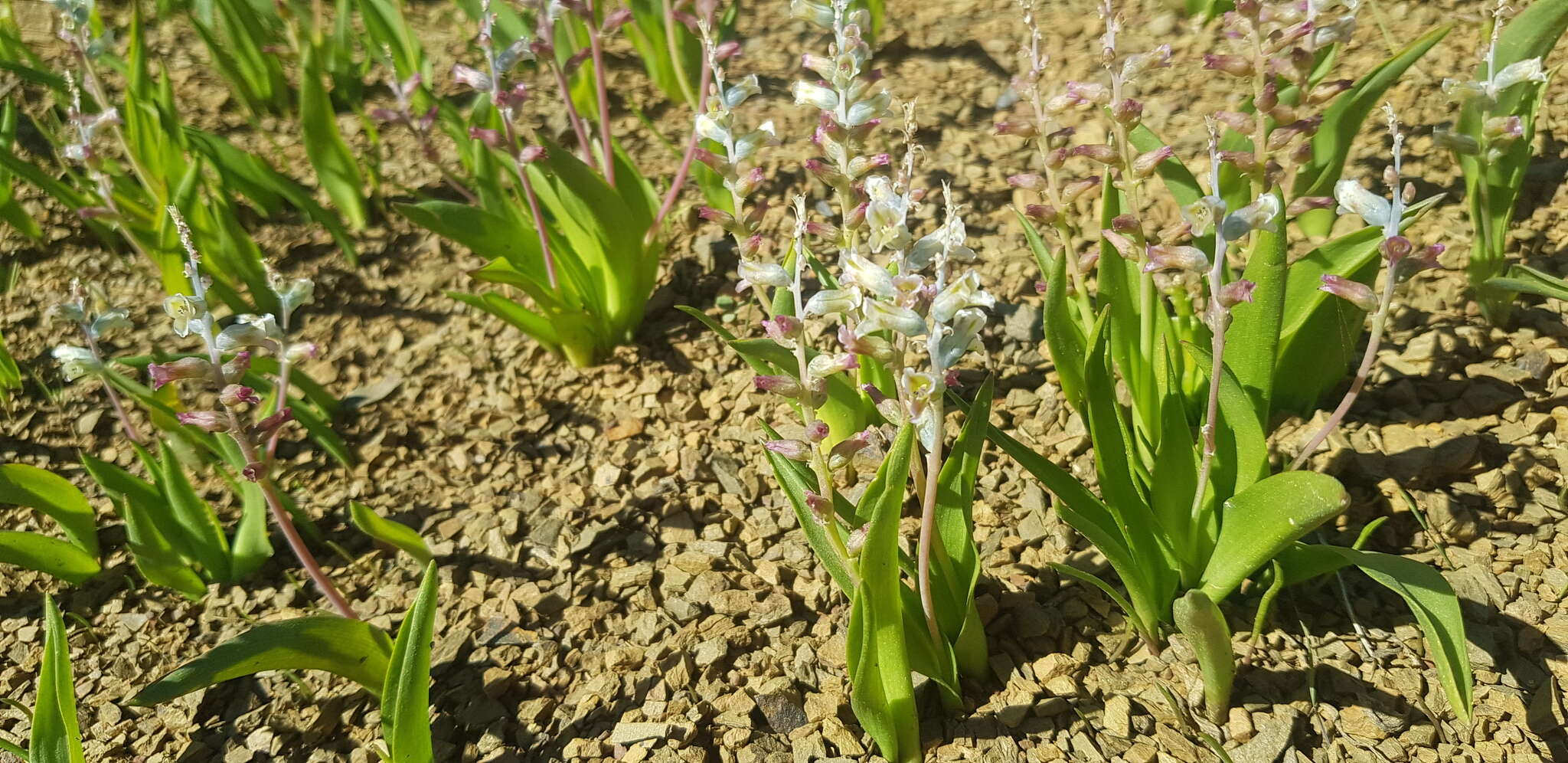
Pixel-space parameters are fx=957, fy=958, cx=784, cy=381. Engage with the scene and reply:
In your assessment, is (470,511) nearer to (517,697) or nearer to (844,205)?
(517,697)

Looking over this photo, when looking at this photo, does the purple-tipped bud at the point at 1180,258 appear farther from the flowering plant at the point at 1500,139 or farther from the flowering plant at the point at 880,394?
the flowering plant at the point at 1500,139

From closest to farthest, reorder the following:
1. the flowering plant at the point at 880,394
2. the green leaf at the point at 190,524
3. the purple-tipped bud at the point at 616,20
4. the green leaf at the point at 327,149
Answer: the flowering plant at the point at 880,394 → the green leaf at the point at 190,524 → the purple-tipped bud at the point at 616,20 → the green leaf at the point at 327,149

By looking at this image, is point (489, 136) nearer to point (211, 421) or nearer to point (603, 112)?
point (603, 112)

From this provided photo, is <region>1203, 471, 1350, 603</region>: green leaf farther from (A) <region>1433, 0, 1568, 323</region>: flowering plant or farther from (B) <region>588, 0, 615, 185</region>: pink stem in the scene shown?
(B) <region>588, 0, 615, 185</region>: pink stem

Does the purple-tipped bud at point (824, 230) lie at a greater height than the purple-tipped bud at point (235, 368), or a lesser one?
greater

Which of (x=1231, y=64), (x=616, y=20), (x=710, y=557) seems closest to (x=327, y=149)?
(x=616, y=20)

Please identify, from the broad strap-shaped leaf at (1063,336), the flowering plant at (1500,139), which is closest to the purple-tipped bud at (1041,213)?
the broad strap-shaped leaf at (1063,336)
